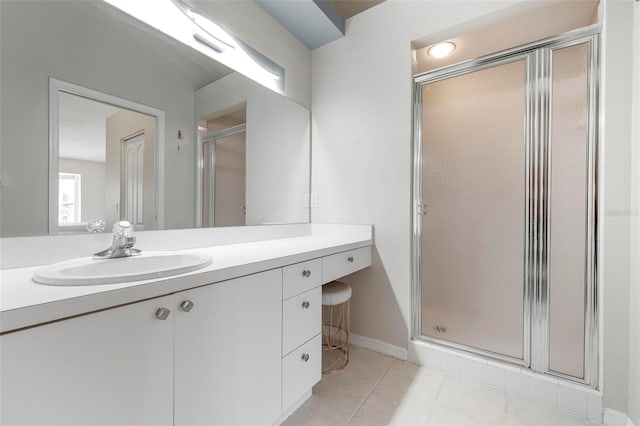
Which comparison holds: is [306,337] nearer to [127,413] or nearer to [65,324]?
[127,413]

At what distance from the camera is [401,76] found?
5.82 ft

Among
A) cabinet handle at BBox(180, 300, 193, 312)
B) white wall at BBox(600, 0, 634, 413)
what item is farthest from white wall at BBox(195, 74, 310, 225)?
white wall at BBox(600, 0, 634, 413)

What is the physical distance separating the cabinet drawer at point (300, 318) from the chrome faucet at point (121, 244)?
25.5 inches

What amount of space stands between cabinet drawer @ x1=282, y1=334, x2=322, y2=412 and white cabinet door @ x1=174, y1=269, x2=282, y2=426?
0.04 meters

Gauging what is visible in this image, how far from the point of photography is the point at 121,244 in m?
1.04

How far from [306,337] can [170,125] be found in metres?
1.26

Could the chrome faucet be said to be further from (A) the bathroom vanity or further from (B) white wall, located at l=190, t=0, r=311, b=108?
(B) white wall, located at l=190, t=0, r=311, b=108

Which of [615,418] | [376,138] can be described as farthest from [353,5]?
[615,418]

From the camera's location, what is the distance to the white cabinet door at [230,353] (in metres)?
0.82

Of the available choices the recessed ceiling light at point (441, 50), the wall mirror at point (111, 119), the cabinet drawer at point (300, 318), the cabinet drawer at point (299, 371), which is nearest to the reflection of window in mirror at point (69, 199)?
the wall mirror at point (111, 119)

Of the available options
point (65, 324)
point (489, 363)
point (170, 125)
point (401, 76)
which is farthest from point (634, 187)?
point (170, 125)

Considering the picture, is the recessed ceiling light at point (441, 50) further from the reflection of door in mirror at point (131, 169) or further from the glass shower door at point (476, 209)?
the reflection of door in mirror at point (131, 169)

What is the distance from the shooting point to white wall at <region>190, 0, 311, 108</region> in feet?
5.10

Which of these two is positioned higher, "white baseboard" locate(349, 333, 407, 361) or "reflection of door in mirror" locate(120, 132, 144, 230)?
"reflection of door in mirror" locate(120, 132, 144, 230)
